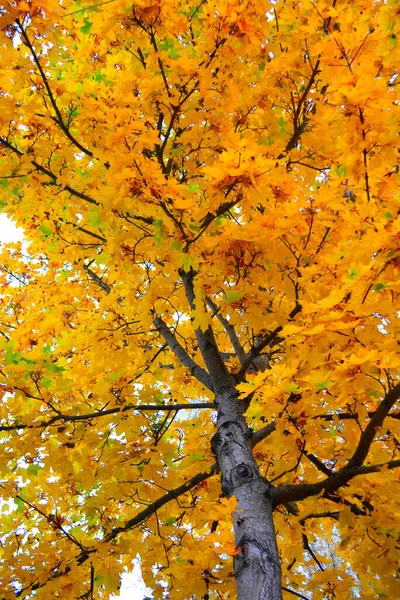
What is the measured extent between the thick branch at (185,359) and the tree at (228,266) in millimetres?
42

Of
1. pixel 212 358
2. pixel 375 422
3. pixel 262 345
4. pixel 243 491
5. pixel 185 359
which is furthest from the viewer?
pixel 185 359

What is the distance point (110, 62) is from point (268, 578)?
307cm

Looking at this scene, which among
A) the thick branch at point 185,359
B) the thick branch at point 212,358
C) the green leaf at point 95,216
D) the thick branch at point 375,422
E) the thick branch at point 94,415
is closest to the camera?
the thick branch at point 375,422

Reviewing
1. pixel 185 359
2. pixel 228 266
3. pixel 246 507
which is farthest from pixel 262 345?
pixel 246 507

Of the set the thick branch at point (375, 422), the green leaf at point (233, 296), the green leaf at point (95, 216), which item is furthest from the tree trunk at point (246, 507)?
the green leaf at point (95, 216)

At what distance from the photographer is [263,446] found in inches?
139

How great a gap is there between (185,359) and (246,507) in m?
1.24

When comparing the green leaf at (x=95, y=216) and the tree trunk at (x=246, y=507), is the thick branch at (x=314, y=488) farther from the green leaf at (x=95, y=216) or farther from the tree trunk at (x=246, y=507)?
the green leaf at (x=95, y=216)

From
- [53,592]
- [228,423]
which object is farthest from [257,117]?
[53,592]

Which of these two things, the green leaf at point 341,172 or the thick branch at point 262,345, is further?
the thick branch at point 262,345

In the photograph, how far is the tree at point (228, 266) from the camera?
1758 millimetres

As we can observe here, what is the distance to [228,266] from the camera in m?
2.21

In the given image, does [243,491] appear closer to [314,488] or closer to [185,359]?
[314,488]

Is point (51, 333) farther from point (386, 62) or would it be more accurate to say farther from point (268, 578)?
point (386, 62)
